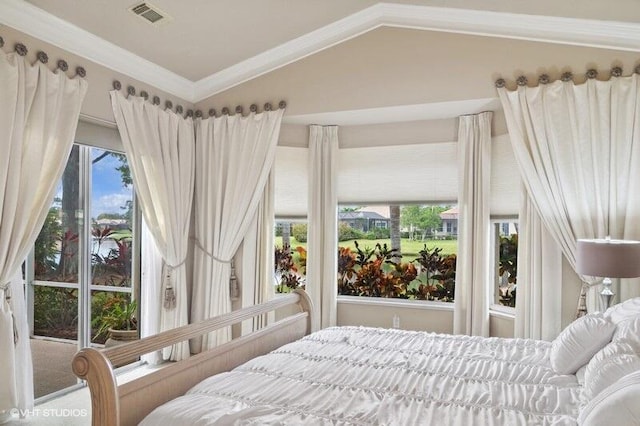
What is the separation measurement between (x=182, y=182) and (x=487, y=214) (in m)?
2.89

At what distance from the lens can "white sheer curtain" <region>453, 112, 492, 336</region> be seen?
3746 millimetres

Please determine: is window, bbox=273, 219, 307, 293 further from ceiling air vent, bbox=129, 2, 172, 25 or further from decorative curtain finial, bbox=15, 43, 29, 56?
decorative curtain finial, bbox=15, 43, 29, 56

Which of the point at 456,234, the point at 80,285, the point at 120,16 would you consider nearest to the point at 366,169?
the point at 456,234

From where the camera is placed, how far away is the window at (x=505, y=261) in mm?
3861

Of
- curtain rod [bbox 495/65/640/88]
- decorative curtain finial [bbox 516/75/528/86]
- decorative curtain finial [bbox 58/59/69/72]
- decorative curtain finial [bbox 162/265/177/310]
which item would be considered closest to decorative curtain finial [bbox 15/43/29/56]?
decorative curtain finial [bbox 58/59/69/72]

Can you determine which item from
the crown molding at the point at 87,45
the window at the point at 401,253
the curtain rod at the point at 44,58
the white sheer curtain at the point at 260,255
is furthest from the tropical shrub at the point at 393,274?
the curtain rod at the point at 44,58

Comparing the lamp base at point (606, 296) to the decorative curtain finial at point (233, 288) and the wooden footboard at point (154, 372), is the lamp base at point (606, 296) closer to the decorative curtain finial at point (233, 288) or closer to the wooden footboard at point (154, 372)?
the wooden footboard at point (154, 372)

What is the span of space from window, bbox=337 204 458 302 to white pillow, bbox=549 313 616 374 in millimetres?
2102

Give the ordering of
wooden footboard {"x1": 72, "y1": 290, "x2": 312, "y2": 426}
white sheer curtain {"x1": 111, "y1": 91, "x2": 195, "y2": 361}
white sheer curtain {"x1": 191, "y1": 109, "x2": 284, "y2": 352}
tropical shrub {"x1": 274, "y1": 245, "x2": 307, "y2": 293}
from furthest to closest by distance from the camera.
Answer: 1. tropical shrub {"x1": 274, "y1": 245, "x2": 307, "y2": 293}
2. white sheer curtain {"x1": 191, "y1": 109, "x2": 284, "y2": 352}
3. white sheer curtain {"x1": 111, "y1": 91, "x2": 195, "y2": 361}
4. wooden footboard {"x1": 72, "y1": 290, "x2": 312, "y2": 426}

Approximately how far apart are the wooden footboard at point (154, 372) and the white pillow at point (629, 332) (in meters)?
1.79

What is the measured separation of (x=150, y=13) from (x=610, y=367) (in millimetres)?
3494

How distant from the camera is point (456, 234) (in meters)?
4.20

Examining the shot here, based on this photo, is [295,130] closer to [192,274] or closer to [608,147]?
[192,274]

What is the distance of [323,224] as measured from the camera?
4.32 metres
